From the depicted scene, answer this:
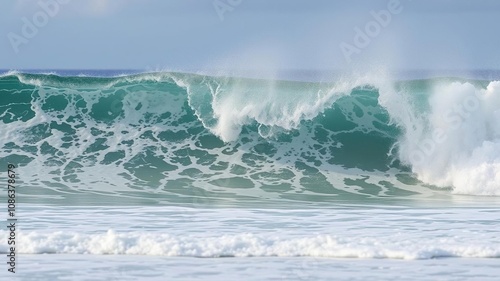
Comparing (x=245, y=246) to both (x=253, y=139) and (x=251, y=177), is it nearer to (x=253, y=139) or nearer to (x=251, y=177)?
(x=251, y=177)

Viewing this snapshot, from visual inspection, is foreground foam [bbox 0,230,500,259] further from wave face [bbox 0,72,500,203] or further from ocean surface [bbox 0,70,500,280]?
wave face [bbox 0,72,500,203]

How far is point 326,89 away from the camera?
17.9 meters

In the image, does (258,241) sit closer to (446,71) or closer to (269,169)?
(269,169)

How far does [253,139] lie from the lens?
1606 cm

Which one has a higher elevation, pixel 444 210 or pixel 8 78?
pixel 8 78

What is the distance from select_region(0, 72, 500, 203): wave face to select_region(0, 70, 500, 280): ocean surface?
0.12 feet

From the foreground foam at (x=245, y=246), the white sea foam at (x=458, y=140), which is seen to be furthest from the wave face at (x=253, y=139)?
the foreground foam at (x=245, y=246)

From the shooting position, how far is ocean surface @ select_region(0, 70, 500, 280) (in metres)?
8.12

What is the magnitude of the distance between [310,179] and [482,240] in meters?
5.72

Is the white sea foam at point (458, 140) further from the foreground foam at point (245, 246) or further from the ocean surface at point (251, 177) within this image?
the foreground foam at point (245, 246)

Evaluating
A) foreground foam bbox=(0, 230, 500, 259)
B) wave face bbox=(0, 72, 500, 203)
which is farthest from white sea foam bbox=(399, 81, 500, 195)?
foreground foam bbox=(0, 230, 500, 259)

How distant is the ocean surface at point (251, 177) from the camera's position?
8.12 meters

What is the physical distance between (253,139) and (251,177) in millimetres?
1732

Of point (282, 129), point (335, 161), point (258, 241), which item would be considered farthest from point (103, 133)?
point (258, 241)
